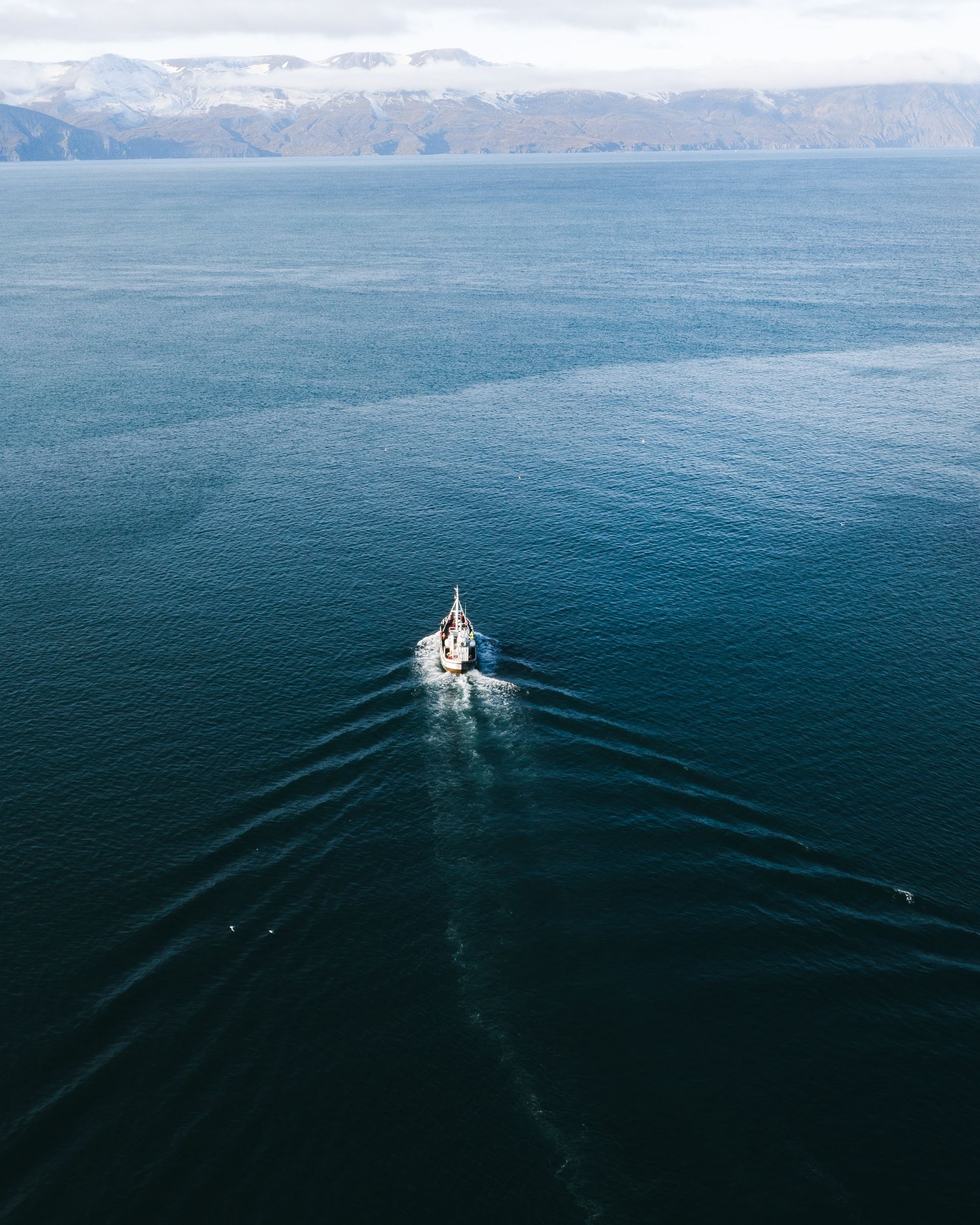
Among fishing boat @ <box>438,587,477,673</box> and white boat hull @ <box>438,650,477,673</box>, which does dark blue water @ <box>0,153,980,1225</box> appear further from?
fishing boat @ <box>438,587,477,673</box>

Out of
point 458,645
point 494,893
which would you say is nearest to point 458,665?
point 458,645

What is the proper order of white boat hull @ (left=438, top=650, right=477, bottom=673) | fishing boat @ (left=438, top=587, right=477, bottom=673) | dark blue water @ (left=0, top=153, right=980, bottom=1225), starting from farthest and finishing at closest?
fishing boat @ (left=438, top=587, right=477, bottom=673) < white boat hull @ (left=438, top=650, right=477, bottom=673) < dark blue water @ (left=0, top=153, right=980, bottom=1225)

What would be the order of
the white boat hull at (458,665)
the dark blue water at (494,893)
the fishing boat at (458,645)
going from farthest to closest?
the fishing boat at (458,645) → the white boat hull at (458,665) → the dark blue water at (494,893)

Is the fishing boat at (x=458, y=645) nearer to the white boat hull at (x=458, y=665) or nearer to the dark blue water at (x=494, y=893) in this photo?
the white boat hull at (x=458, y=665)

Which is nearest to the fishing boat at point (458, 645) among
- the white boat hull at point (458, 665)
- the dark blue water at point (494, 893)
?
the white boat hull at point (458, 665)

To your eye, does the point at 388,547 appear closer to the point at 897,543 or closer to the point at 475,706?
the point at 475,706

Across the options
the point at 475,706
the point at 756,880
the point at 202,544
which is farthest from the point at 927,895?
the point at 202,544

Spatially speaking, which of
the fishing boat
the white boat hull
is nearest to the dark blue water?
the white boat hull

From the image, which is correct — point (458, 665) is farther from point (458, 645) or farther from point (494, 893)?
point (494, 893)
